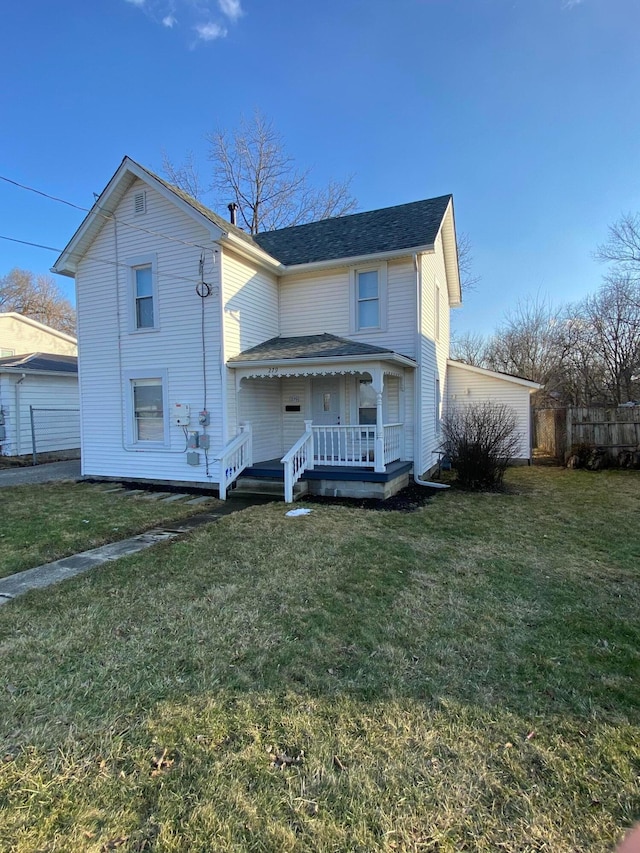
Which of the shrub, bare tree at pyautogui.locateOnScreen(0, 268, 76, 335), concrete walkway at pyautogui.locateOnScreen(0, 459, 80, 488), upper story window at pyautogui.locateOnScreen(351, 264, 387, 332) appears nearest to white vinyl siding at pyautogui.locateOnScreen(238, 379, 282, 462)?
upper story window at pyautogui.locateOnScreen(351, 264, 387, 332)

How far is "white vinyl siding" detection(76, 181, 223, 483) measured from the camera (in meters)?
9.92

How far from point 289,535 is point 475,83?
39.7ft

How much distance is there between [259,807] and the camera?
1927 millimetres

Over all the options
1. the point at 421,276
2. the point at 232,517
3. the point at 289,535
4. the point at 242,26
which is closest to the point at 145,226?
the point at 242,26

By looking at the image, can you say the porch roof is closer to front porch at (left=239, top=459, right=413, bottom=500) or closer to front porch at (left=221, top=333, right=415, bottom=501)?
Answer: front porch at (left=221, top=333, right=415, bottom=501)

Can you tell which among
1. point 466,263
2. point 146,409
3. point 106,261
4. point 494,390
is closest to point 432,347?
point 494,390

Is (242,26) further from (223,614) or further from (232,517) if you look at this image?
(223,614)

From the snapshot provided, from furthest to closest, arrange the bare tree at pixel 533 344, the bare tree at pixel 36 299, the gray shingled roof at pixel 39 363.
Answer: the bare tree at pixel 36 299 → the bare tree at pixel 533 344 → the gray shingled roof at pixel 39 363

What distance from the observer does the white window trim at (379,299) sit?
10688 mm

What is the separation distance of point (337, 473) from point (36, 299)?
1441 inches

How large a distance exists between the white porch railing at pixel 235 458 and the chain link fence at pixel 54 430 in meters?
9.42

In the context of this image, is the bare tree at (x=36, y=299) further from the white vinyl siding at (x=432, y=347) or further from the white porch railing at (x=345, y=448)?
the white porch railing at (x=345, y=448)

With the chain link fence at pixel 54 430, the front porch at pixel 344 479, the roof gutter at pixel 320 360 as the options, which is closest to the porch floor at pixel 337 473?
the front porch at pixel 344 479

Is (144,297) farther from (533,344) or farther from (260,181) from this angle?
(533,344)
